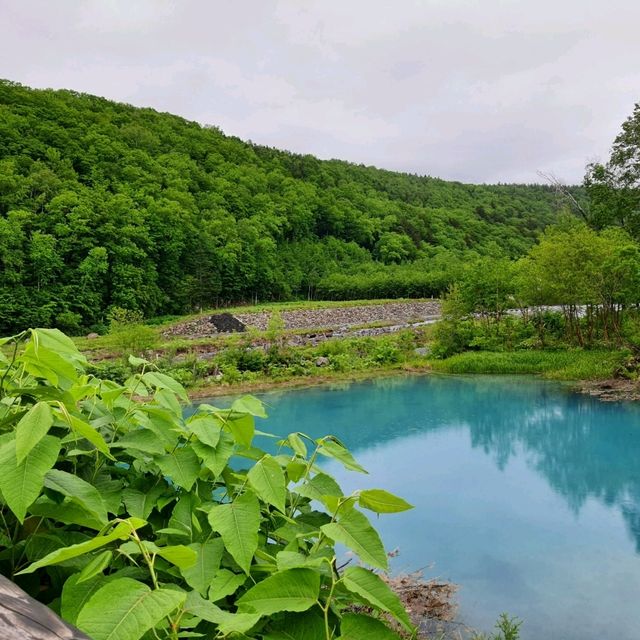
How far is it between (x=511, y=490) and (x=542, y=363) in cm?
867

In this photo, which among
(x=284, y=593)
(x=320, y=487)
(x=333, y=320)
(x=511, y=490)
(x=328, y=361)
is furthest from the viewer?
(x=333, y=320)

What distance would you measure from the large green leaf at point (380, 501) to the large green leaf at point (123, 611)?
13.5 inches

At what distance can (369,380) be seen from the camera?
1501 cm

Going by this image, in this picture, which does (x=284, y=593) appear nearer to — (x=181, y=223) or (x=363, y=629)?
(x=363, y=629)

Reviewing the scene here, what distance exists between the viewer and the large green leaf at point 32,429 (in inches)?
23.7

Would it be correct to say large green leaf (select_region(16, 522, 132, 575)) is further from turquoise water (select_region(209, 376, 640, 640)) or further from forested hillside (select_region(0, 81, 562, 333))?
forested hillside (select_region(0, 81, 562, 333))

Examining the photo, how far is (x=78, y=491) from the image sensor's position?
0.70 metres

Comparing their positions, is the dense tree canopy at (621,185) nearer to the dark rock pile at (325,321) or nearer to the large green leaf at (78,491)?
the dark rock pile at (325,321)

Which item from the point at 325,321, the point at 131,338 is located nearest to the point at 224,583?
the point at 131,338

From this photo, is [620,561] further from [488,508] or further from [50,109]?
[50,109]

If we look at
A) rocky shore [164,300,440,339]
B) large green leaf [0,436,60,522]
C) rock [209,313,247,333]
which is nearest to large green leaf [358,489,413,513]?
large green leaf [0,436,60,522]

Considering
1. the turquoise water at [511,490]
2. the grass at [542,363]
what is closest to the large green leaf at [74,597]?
the turquoise water at [511,490]

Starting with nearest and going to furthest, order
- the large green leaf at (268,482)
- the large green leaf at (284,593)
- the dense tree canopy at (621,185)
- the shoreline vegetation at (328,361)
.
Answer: the large green leaf at (284,593) → the large green leaf at (268,482) → the shoreline vegetation at (328,361) → the dense tree canopy at (621,185)

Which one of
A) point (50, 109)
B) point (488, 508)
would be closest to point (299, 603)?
point (488, 508)
